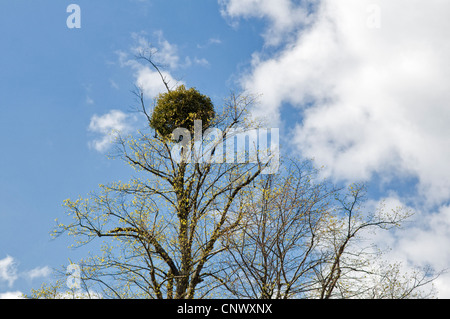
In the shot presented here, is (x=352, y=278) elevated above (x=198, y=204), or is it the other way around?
(x=198, y=204)

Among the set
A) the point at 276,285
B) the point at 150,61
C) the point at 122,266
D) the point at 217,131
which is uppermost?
the point at 150,61

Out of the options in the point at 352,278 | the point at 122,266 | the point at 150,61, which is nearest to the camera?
the point at 352,278

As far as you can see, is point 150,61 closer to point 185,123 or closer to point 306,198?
point 185,123

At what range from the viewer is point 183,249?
1262 cm

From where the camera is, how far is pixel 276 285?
9547 millimetres

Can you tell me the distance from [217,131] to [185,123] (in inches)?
66.5
